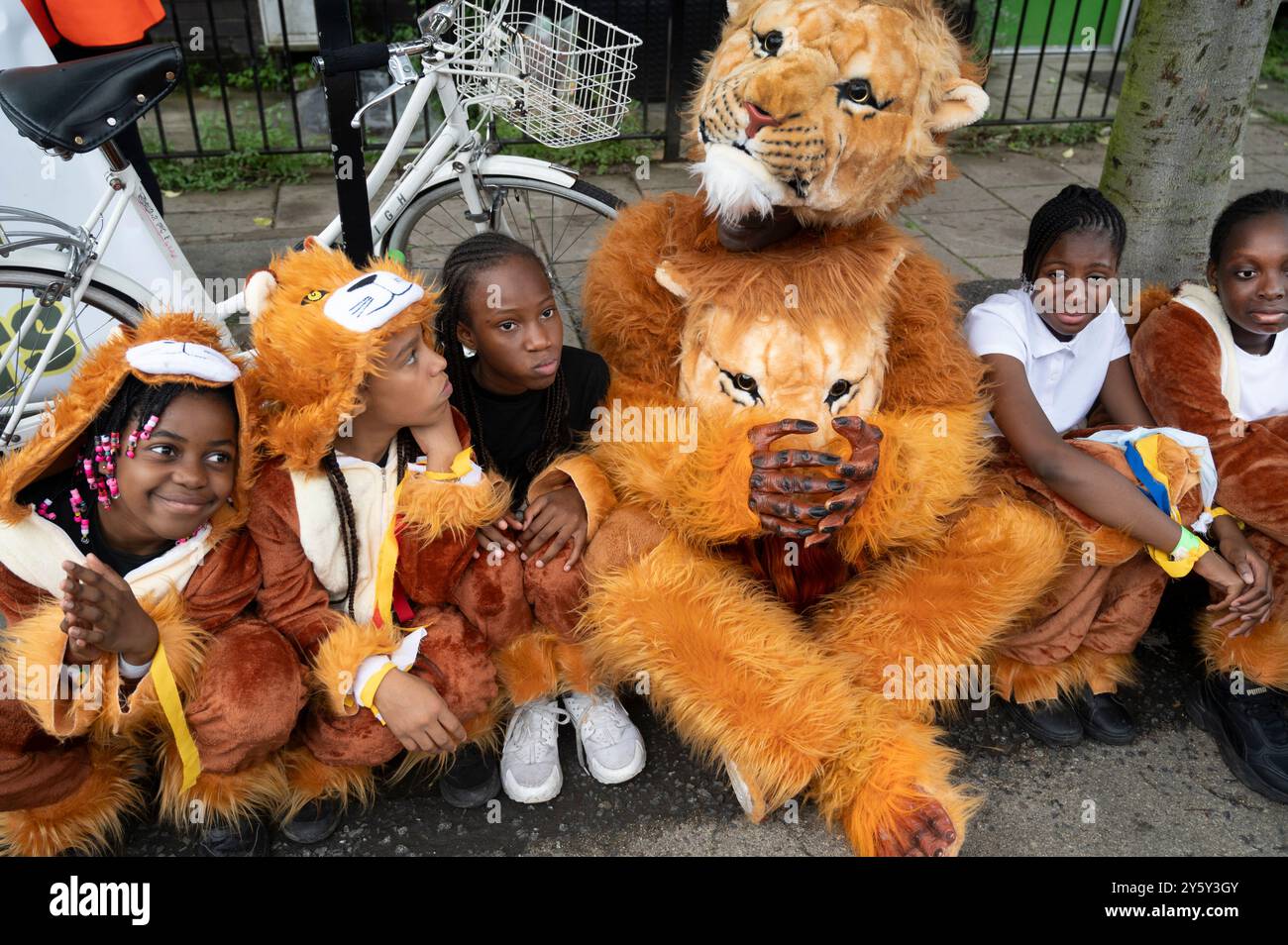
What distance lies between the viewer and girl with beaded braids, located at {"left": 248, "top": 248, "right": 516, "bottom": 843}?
1.96 meters

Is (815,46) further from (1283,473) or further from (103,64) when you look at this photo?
(103,64)

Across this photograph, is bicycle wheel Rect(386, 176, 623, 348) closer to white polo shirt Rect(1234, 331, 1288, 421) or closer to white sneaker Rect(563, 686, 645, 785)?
white sneaker Rect(563, 686, 645, 785)

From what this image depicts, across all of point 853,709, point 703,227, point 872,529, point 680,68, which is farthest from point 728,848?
point 680,68

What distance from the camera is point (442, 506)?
2.12 meters

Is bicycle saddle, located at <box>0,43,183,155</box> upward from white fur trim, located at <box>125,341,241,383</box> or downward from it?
upward

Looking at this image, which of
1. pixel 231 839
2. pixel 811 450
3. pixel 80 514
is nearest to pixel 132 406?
pixel 80 514

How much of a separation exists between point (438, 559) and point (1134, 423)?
185 cm

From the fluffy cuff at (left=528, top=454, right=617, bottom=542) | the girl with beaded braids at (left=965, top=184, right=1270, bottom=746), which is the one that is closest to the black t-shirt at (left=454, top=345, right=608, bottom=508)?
the fluffy cuff at (left=528, top=454, right=617, bottom=542)

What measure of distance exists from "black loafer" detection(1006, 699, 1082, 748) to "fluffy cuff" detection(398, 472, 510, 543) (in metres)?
1.49

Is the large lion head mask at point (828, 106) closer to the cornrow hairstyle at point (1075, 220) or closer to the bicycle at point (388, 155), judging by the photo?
the cornrow hairstyle at point (1075, 220)

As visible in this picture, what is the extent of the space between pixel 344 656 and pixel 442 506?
0.37 m

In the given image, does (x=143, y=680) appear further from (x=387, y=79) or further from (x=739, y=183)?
(x=387, y=79)

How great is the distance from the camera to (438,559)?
2.23 metres

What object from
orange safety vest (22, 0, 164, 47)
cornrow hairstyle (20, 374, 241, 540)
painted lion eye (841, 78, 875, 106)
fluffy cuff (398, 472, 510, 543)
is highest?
painted lion eye (841, 78, 875, 106)
